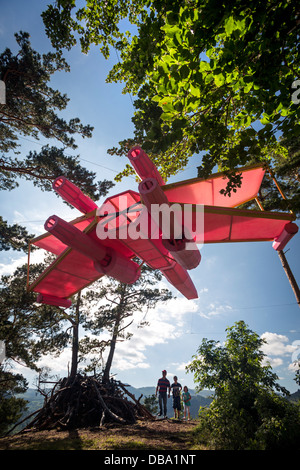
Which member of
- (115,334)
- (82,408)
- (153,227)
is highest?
(153,227)

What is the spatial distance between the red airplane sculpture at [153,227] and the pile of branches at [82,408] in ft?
16.7

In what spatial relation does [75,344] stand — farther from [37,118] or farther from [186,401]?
[37,118]

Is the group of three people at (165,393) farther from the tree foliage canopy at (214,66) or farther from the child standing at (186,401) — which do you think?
the tree foliage canopy at (214,66)

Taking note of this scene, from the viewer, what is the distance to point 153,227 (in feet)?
12.3

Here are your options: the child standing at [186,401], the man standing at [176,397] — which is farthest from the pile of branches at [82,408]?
the child standing at [186,401]

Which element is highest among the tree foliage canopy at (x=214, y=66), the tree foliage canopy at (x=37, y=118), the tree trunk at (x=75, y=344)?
the tree foliage canopy at (x=37, y=118)

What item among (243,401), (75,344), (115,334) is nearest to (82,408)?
(243,401)

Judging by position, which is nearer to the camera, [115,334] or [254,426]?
[254,426]

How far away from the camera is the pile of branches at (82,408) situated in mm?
7227

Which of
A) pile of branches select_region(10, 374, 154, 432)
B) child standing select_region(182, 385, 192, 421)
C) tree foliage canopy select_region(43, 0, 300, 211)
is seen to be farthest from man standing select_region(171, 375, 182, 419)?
tree foliage canopy select_region(43, 0, 300, 211)

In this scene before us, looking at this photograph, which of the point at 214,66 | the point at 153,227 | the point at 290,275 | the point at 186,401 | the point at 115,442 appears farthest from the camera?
the point at 290,275

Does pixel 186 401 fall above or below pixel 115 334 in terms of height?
below

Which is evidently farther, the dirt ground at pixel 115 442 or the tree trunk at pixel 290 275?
the tree trunk at pixel 290 275

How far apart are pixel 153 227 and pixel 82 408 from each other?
8305mm
